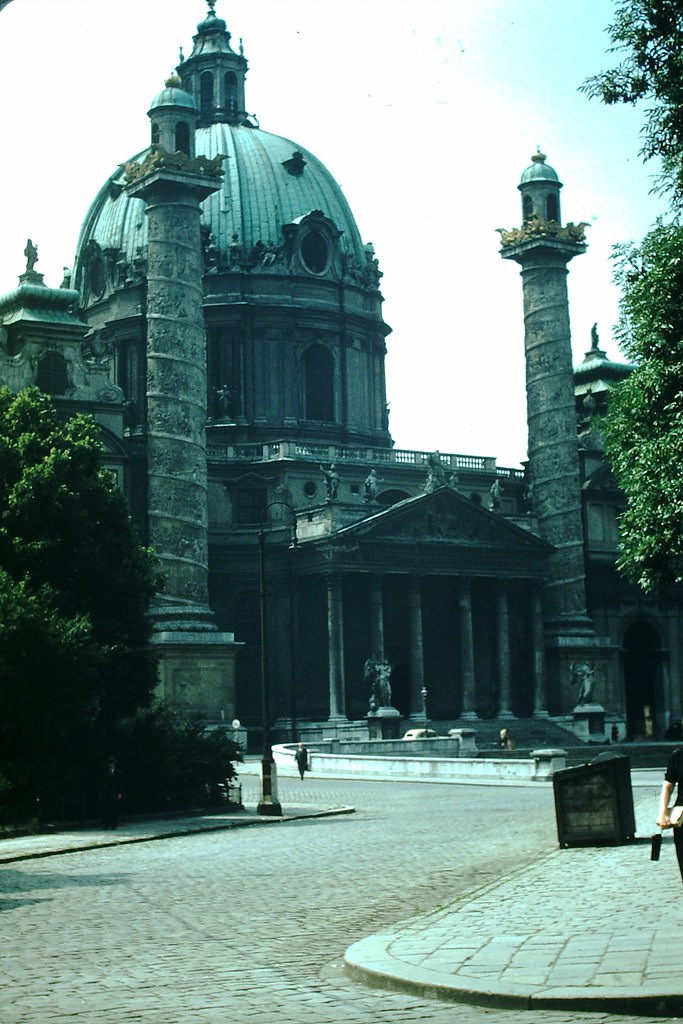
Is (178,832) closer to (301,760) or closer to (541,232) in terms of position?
(301,760)

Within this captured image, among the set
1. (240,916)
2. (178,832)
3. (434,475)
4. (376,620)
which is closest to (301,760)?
(376,620)

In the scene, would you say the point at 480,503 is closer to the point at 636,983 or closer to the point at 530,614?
the point at 530,614

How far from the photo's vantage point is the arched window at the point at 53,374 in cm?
6869

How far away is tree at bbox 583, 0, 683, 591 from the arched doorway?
55874 mm

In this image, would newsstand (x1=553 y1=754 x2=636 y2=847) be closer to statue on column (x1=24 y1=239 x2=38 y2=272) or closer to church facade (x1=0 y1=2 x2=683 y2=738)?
church facade (x1=0 y1=2 x2=683 y2=738)

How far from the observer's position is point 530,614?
7775cm

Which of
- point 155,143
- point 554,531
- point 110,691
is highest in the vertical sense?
point 155,143

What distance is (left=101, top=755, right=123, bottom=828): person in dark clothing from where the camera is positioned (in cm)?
2997

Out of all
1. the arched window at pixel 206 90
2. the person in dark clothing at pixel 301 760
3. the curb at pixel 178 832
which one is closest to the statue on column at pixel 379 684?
the person in dark clothing at pixel 301 760

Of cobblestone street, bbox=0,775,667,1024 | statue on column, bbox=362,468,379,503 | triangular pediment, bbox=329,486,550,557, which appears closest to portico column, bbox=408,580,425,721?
triangular pediment, bbox=329,486,550,557

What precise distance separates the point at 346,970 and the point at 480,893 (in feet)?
14.7

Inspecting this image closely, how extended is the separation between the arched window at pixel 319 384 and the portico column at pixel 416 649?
535 inches

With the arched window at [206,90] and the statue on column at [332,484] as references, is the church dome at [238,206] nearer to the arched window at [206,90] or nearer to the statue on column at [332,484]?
the arched window at [206,90]

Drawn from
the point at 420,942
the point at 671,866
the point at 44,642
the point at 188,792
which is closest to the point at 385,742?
the point at 188,792
